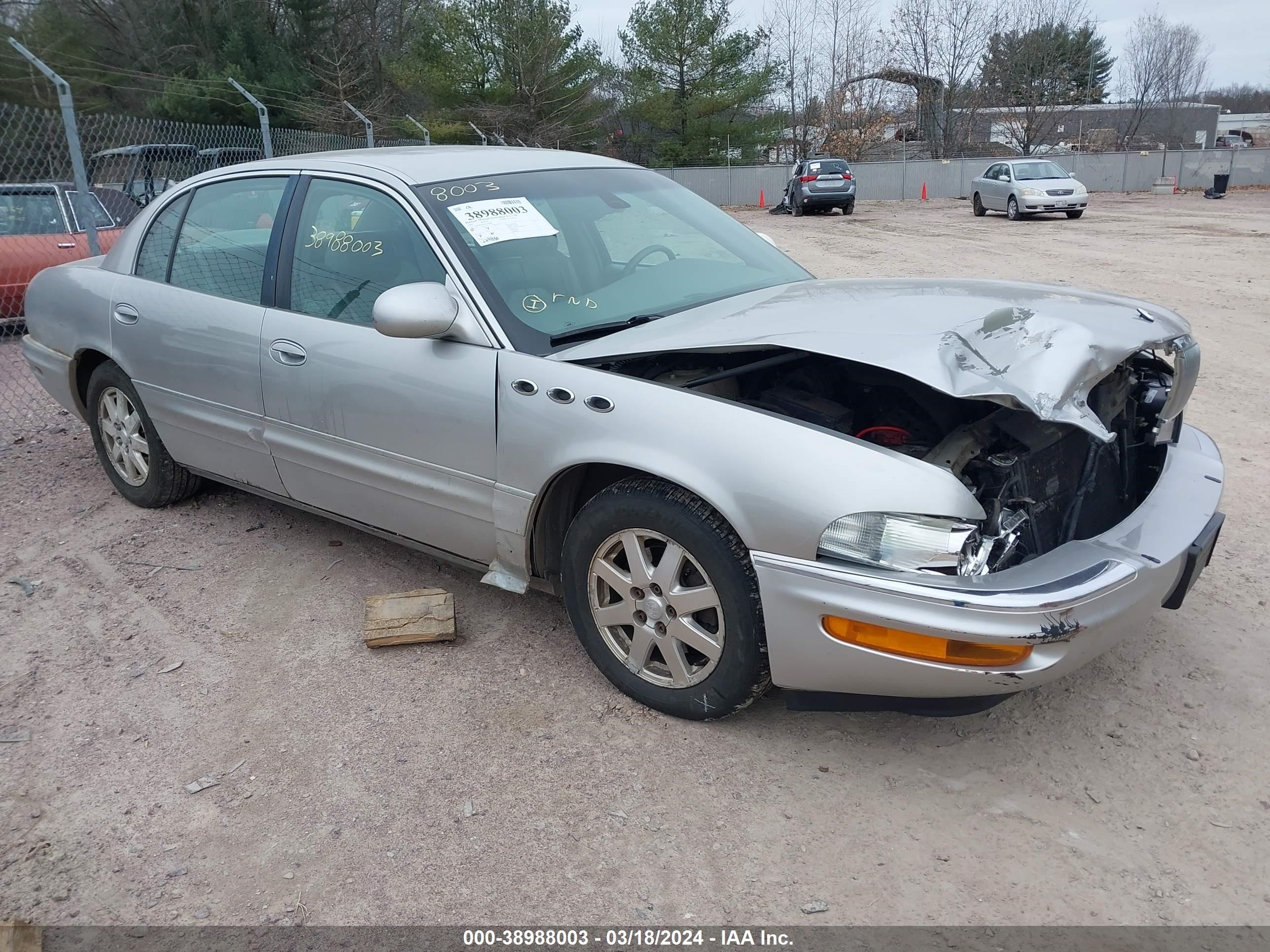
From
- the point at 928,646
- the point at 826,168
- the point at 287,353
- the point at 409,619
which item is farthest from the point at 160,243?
the point at 826,168

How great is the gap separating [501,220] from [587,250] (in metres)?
0.33

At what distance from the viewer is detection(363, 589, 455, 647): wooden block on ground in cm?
351

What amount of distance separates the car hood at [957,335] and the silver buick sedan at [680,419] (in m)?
0.02

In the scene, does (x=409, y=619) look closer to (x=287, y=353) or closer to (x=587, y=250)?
(x=287, y=353)

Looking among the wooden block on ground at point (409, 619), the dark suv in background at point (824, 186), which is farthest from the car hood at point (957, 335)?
the dark suv in background at point (824, 186)

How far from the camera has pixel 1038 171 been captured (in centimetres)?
2319

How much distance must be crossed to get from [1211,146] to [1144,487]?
4837 centimetres

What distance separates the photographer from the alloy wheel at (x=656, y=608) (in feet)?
9.23

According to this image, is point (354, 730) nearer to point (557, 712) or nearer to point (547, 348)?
point (557, 712)

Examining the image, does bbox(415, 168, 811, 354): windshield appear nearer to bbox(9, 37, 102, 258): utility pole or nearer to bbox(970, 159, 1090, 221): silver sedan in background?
bbox(9, 37, 102, 258): utility pole

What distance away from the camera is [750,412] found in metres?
2.65

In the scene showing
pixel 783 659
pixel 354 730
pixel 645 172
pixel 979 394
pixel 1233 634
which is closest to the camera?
A: pixel 979 394

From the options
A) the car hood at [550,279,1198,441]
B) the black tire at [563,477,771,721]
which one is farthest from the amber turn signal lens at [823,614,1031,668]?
the car hood at [550,279,1198,441]

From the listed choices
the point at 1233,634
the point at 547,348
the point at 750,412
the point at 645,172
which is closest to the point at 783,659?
the point at 750,412
